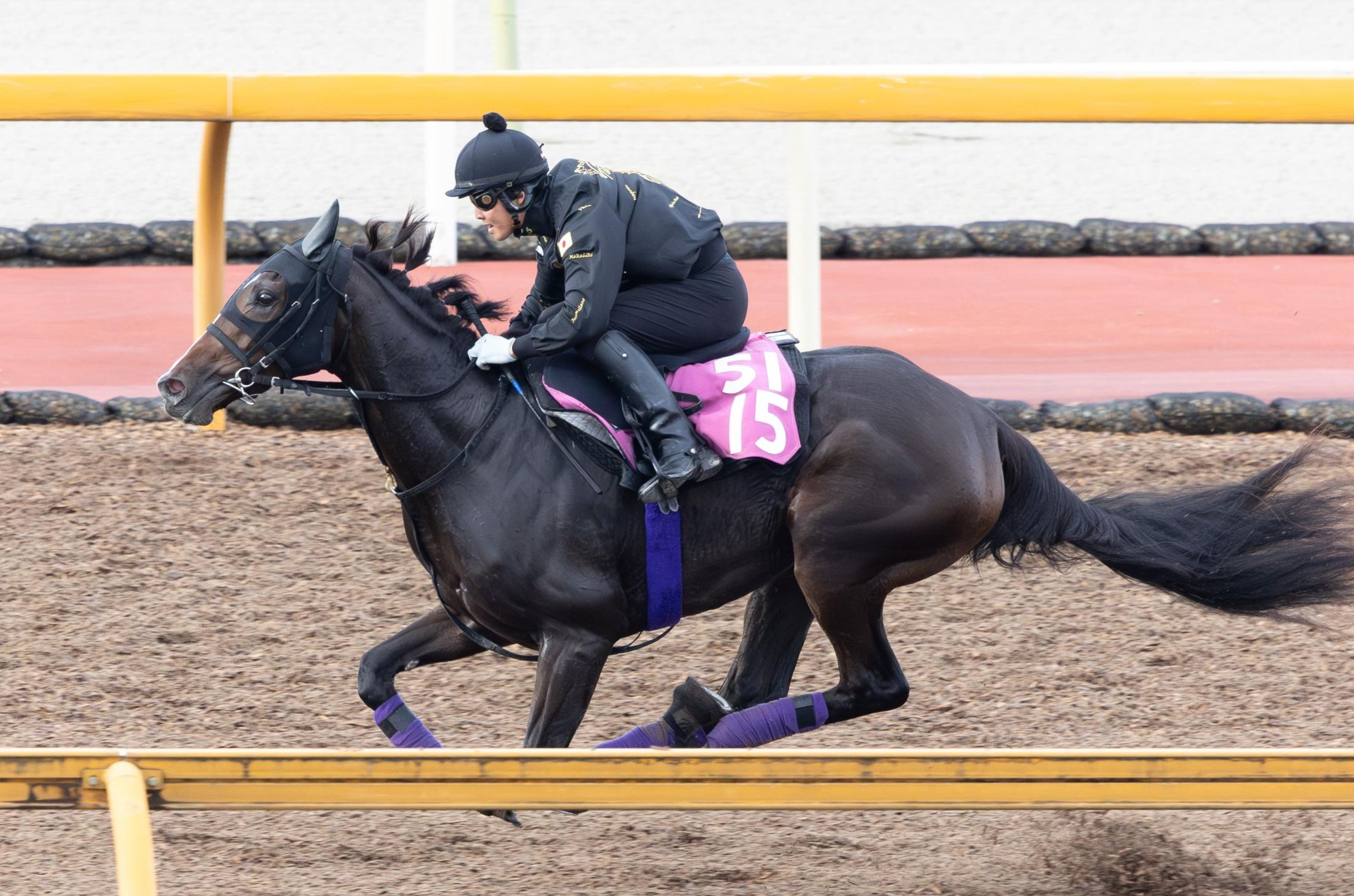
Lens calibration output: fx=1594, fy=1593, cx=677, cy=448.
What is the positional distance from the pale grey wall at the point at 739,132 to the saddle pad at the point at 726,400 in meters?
8.52

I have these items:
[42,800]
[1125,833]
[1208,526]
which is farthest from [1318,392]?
[42,800]

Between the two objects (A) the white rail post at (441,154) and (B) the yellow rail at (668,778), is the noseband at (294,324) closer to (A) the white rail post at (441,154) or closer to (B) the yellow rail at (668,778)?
(B) the yellow rail at (668,778)

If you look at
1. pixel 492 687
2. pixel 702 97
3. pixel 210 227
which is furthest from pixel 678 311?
pixel 210 227

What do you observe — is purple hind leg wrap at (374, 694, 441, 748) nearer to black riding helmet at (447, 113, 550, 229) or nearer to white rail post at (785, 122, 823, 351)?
black riding helmet at (447, 113, 550, 229)

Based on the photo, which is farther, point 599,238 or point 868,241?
point 868,241

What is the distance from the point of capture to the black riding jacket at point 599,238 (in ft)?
13.7

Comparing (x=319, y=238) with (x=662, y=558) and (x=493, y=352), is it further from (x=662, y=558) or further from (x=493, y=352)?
(x=662, y=558)

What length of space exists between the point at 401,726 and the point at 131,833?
1258 millimetres

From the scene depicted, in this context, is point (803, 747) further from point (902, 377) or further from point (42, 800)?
point (42, 800)

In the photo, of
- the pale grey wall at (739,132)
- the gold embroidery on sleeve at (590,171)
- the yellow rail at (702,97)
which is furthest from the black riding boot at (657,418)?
the pale grey wall at (739,132)

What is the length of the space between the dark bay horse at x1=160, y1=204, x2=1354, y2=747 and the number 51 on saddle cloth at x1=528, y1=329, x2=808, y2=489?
0.09 meters

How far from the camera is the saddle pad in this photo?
4.27 m

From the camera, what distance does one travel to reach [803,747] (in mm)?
5293

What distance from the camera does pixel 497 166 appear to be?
418cm
